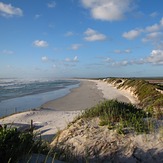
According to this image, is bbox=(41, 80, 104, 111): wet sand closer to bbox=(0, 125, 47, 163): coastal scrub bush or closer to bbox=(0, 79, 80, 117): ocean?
bbox=(0, 79, 80, 117): ocean

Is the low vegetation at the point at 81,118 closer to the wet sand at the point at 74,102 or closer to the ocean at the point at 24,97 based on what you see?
the wet sand at the point at 74,102

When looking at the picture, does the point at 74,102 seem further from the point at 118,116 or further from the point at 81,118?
the point at 118,116

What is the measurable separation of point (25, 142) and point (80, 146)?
2078mm

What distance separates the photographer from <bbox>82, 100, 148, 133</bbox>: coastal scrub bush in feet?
25.2

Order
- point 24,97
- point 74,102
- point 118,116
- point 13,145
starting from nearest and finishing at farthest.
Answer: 1. point 13,145
2. point 118,116
3. point 74,102
4. point 24,97

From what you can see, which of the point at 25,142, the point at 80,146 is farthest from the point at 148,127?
the point at 25,142

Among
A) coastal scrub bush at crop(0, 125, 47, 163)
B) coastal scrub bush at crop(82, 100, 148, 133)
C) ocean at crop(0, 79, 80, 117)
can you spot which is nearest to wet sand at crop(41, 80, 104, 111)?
ocean at crop(0, 79, 80, 117)

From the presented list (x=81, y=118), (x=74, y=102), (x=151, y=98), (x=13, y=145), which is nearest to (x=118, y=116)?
(x=81, y=118)

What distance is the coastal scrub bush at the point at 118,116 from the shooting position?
7.68m

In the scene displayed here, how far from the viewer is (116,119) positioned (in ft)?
27.8

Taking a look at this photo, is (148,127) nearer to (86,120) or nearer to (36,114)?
(86,120)

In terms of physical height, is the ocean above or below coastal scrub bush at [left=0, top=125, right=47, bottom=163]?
below

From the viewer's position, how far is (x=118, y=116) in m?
8.59

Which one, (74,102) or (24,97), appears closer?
(74,102)
